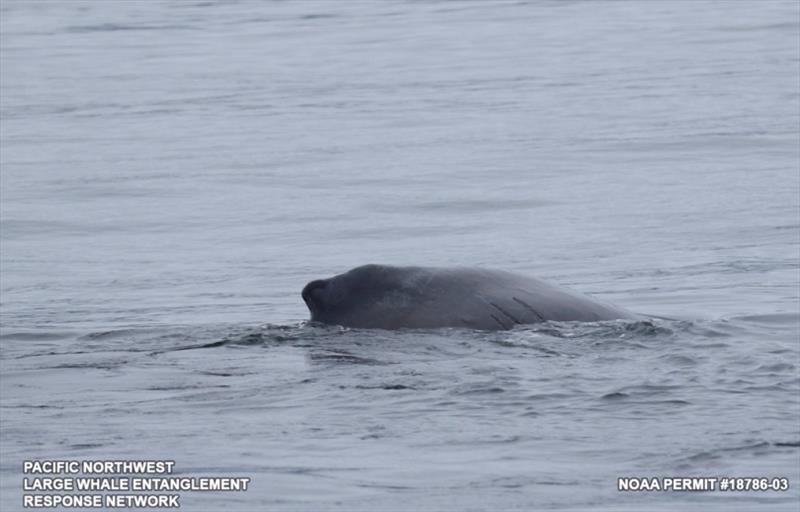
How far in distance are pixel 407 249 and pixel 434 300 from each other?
18.2ft

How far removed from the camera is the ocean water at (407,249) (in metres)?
7.94

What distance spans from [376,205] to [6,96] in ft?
40.0

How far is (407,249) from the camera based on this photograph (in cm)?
1557

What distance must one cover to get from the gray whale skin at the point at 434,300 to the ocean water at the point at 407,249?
153 mm

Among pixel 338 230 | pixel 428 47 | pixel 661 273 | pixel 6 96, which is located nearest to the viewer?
pixel 661 273

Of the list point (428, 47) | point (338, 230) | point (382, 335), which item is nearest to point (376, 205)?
point (338, 230)

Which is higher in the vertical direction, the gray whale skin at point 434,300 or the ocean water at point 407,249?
the gray whale skin at point 434,300

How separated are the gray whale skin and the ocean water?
153mm

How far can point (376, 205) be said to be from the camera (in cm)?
1811

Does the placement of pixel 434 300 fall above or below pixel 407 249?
above

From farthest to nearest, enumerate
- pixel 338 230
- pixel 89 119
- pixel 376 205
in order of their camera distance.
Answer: pixel 89 119 < pixel 376 205 < pixel 338 230

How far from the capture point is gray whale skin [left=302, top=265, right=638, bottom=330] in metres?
9.98

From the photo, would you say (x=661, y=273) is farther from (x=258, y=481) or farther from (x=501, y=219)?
(x=258, y=481)

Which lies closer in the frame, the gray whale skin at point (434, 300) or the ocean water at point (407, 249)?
the ocean water at point (407, 249)
